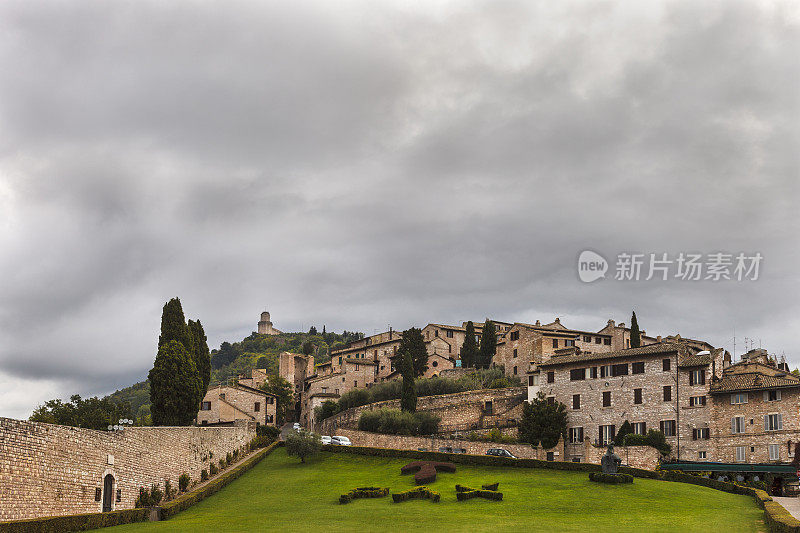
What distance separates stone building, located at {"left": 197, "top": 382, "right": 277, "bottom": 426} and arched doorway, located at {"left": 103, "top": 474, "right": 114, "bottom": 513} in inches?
2118

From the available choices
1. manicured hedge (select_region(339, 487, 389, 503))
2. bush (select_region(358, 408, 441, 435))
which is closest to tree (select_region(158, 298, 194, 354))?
bush (select_region(358, 408, 441, 435))

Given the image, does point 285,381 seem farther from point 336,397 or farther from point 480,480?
point 480,480

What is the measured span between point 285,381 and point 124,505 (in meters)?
92.1

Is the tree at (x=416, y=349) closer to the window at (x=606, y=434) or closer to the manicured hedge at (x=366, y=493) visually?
the window at (x=606, y=434)

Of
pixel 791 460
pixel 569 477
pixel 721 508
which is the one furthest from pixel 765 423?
pixel 721 508

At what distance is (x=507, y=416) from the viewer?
275 ft

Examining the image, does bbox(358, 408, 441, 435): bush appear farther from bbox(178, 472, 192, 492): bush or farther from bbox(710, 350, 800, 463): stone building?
bbox(178, 472, 192, 492): bush

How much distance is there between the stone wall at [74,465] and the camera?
31203 mm

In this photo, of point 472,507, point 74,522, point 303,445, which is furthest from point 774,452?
point 74,522

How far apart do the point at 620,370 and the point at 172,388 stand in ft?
145

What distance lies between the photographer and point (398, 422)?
268ft

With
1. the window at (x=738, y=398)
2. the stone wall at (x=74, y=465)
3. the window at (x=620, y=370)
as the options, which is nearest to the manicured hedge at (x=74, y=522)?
the stone wall at (x=74, y=465)

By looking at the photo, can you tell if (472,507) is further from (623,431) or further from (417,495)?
(623,431)

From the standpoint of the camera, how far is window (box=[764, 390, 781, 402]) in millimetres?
69000
